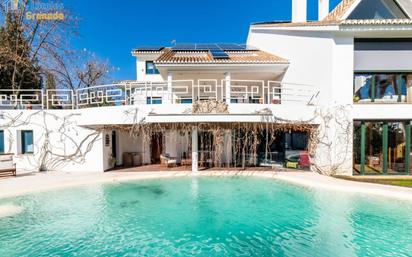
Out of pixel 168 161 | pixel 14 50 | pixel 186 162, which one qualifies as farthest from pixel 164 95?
pixel 14 50

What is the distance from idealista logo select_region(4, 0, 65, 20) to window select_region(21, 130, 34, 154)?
1451 centimetres

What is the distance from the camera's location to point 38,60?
2630cm

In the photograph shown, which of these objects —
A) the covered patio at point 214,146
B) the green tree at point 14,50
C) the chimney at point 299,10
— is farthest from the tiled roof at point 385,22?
the green tree at point 14,50

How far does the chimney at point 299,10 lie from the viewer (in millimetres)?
19062

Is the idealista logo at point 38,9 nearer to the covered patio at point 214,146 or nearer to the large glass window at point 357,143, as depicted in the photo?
the covered patio at point 214,146

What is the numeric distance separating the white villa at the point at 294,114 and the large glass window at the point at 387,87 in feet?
0.22

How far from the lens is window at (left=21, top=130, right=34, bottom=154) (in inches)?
663

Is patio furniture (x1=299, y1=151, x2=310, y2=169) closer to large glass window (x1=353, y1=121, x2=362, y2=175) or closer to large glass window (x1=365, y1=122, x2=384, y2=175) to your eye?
large glass window (x1=353, y1=121, x2=362, y2=175)

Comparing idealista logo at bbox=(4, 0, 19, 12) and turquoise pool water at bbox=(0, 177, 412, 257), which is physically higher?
idealista logo at bbox=(4, 0, 19, 12)

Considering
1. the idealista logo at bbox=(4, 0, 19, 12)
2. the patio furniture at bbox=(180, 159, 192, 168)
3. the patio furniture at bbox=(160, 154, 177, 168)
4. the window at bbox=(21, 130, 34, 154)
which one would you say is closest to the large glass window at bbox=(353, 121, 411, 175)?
the patio furniture at bbox=(180, 159, 192, 168)

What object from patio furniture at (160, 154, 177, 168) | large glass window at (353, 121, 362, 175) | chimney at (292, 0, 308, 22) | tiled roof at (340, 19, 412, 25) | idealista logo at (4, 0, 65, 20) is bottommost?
patio furniture at (160, 154, 177, 168)

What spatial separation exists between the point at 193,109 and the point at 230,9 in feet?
73.4

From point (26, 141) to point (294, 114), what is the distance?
2027 centimetres

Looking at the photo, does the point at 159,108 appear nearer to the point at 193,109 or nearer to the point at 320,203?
the point at 193,109
